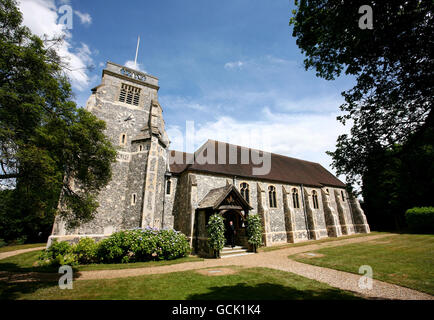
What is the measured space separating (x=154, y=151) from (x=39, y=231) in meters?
21.4

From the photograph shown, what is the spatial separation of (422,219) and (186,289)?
30.2m

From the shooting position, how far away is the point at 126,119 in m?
16.5

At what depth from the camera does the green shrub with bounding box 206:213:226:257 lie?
1218 cm

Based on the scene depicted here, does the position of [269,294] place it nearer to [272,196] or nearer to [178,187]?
[178,187]

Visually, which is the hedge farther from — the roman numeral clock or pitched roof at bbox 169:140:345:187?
the roman numeral clock

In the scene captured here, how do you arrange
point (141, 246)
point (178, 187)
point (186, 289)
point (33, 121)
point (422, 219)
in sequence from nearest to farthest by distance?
point (186, 289)
point (33, 121)
point (141, 246)
point (178, 187)
point (422, 219)

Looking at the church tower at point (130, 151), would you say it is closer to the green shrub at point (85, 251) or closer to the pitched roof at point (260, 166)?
the green shrub at point (85, 251)

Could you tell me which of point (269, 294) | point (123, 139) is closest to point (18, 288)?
point (269, 294)

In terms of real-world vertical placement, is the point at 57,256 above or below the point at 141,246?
below

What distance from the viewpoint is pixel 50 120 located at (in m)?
7.13

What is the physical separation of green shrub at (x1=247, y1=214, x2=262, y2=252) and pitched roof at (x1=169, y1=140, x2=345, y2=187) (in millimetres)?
5033

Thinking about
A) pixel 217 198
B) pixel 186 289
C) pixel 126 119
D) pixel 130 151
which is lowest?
pixel 186 289

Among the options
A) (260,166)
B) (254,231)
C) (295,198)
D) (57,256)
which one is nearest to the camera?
(57,256)

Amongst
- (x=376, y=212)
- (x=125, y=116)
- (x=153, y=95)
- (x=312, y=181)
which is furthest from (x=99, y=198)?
(x=376, y=212)
